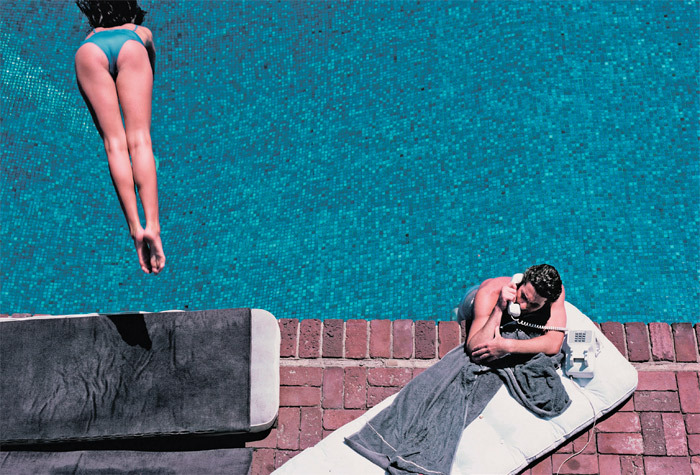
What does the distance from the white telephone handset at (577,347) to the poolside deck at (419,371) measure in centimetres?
44

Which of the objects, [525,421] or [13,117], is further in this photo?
[13,117]

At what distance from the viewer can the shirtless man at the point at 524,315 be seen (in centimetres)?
370

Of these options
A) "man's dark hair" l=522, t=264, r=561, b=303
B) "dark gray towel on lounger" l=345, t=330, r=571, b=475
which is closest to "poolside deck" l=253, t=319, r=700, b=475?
"dark gray towel on lounger" l=345, t=330, r=571, b=475

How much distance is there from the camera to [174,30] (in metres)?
6.90

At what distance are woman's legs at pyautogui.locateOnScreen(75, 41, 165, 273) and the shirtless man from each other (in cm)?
237

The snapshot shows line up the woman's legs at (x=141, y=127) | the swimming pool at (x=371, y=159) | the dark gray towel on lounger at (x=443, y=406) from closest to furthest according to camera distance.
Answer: the woman's legs at (x=141, y=127) < the dark gray towel on lounger at (x=443, y=406) < the swimming pool at (x=371, y=159)

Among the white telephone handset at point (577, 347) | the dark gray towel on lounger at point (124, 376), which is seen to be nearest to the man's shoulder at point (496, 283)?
the white telephone handset at point (577, 347)

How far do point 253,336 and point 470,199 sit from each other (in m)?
3.00

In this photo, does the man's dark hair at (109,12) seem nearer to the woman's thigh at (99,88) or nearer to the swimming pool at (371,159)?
the woman's thigh at (99,88)

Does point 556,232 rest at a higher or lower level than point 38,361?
higher

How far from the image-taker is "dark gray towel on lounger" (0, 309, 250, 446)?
12.5 feet

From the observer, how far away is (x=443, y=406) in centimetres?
382

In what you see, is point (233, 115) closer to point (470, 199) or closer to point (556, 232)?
point (470, 199)

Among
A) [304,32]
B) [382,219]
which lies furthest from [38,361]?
[304,32]
